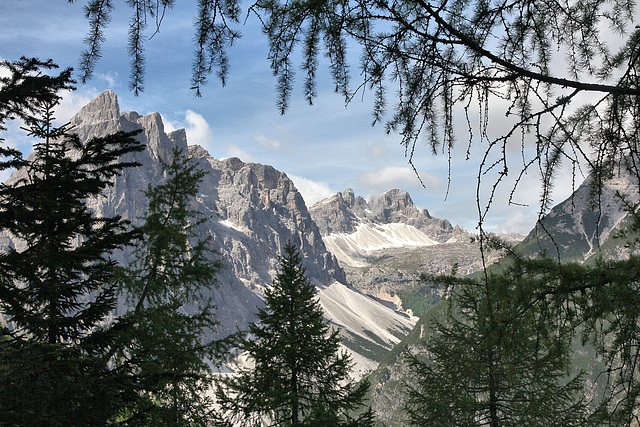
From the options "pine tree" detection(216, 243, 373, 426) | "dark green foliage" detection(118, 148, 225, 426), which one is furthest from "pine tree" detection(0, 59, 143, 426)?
"pine tree" detection(216, 243, 373, 426)

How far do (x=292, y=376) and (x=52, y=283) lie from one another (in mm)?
7002

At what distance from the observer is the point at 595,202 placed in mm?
3084

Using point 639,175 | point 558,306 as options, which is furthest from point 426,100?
point 558,306

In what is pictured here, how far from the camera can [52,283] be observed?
6.73 metres

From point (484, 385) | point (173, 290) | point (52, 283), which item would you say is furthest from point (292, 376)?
point (52, 283)

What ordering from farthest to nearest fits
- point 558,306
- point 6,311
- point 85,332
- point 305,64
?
point 85,332 → point 6,311 → point 558,306 → point 305,64

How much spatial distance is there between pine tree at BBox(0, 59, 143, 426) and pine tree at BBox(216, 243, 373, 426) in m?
5.08

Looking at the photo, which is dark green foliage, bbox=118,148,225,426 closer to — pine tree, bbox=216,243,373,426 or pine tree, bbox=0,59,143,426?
pine tree, bbox=216,243,373,426

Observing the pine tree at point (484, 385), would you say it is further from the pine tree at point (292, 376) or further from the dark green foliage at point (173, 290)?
the dark green foliage at point (173, 290)

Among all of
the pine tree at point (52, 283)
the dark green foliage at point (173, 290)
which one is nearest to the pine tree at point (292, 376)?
the dark green foliage at point (173, 290)

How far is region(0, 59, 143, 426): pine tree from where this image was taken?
5469 mm

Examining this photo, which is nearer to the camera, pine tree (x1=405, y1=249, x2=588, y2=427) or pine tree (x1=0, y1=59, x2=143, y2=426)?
pine tree (x1=0, y1=59, x2=143, y2=426)

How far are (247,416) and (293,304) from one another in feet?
11.0

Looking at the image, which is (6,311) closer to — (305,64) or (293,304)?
(305,64)
